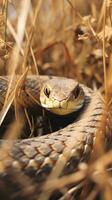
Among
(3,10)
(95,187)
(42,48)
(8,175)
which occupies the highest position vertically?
(3,10)

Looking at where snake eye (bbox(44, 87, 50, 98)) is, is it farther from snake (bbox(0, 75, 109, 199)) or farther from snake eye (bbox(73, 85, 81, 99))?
snake eye (bbox(73, 85, 81, 99))

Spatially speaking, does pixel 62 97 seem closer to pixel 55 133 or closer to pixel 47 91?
pixel 47 91

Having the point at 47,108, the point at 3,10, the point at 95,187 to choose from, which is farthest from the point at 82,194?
the point at 3,10

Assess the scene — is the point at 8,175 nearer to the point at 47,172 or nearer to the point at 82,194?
the point at 47,172

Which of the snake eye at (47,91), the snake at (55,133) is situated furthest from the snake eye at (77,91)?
the snake eye at (47,91)

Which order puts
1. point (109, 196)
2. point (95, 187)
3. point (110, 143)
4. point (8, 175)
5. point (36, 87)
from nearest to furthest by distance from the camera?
point (109, 196), point (8, 175), point (95, 187), point (110, 143), point (36, 87)

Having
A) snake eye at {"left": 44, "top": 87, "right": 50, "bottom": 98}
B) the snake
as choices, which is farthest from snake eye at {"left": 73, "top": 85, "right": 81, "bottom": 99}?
snake eye at {"left": 44, "top": 87, "right": 50, "bottom": 98}

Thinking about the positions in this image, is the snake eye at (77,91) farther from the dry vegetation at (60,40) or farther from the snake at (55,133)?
the dry vegetation at (60,40)

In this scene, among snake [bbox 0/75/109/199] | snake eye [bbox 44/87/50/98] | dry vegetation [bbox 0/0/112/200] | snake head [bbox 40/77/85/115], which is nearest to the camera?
snake [bbox 0/75/109/199]

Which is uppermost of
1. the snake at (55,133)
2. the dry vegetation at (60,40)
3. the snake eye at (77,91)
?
the dry vegetation at (60,40)
